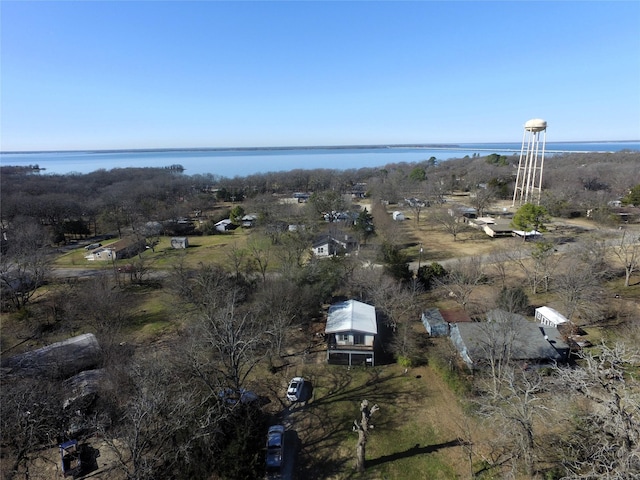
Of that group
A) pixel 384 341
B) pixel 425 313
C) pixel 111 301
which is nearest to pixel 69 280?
pixel 111 301

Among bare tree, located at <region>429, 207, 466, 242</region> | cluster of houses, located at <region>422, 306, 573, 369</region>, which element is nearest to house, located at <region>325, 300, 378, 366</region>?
cluster of houses, located at <region>422, 306, 573, 369</region>

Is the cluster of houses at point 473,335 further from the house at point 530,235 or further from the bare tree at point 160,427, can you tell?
the house at point 530,235

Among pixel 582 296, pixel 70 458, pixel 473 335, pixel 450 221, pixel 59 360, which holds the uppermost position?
pixel 450 221

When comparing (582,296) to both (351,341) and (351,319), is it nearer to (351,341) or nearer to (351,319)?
(351,319)

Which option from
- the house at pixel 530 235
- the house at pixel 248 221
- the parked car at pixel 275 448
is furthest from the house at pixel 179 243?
the house at pixel 530 235

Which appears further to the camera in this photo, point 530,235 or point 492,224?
point 492,224

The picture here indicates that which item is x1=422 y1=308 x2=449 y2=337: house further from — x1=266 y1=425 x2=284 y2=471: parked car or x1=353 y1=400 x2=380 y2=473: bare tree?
x1=266 y1=425 x2=284 y2=471: parked car

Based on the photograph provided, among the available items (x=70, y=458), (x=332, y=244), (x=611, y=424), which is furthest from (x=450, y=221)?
(x=70, y=458)
